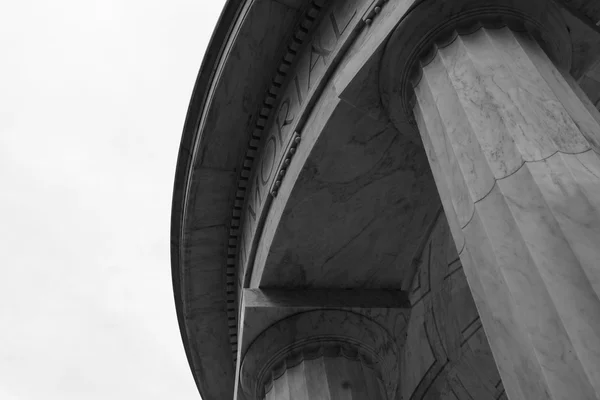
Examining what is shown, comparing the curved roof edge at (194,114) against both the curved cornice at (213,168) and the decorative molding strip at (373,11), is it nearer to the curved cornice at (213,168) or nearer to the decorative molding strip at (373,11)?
the curved cornice at (213,168)

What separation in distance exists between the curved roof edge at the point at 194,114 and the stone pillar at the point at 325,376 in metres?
4.18

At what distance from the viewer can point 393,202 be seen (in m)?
12.0

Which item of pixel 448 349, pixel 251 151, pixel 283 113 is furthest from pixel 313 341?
pixel 283 113

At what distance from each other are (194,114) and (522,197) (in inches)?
324

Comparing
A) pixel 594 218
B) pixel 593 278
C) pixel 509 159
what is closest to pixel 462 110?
pixel 509 159

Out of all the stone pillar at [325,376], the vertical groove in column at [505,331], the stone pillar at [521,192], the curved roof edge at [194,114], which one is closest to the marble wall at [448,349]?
the stone pillar at [325,376]

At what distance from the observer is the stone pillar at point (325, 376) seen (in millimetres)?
11484

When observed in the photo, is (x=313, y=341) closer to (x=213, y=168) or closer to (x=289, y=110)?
(x=213, y=168)

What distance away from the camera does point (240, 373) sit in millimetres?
12562

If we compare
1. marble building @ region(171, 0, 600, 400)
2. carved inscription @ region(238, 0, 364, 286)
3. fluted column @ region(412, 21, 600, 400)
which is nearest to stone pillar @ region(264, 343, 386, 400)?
marble building @ region(171, 0, 600, 400)

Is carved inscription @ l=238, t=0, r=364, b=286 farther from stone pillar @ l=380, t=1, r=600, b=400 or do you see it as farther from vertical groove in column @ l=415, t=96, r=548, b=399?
vertical groove in column @ l=415, t=96, r=548, b=399

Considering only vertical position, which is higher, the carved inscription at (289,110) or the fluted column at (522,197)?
the carved inscription at (289,110)

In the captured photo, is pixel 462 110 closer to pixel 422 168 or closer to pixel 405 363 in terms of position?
pixel 422 168

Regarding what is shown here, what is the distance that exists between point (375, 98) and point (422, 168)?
2219 millimetres
